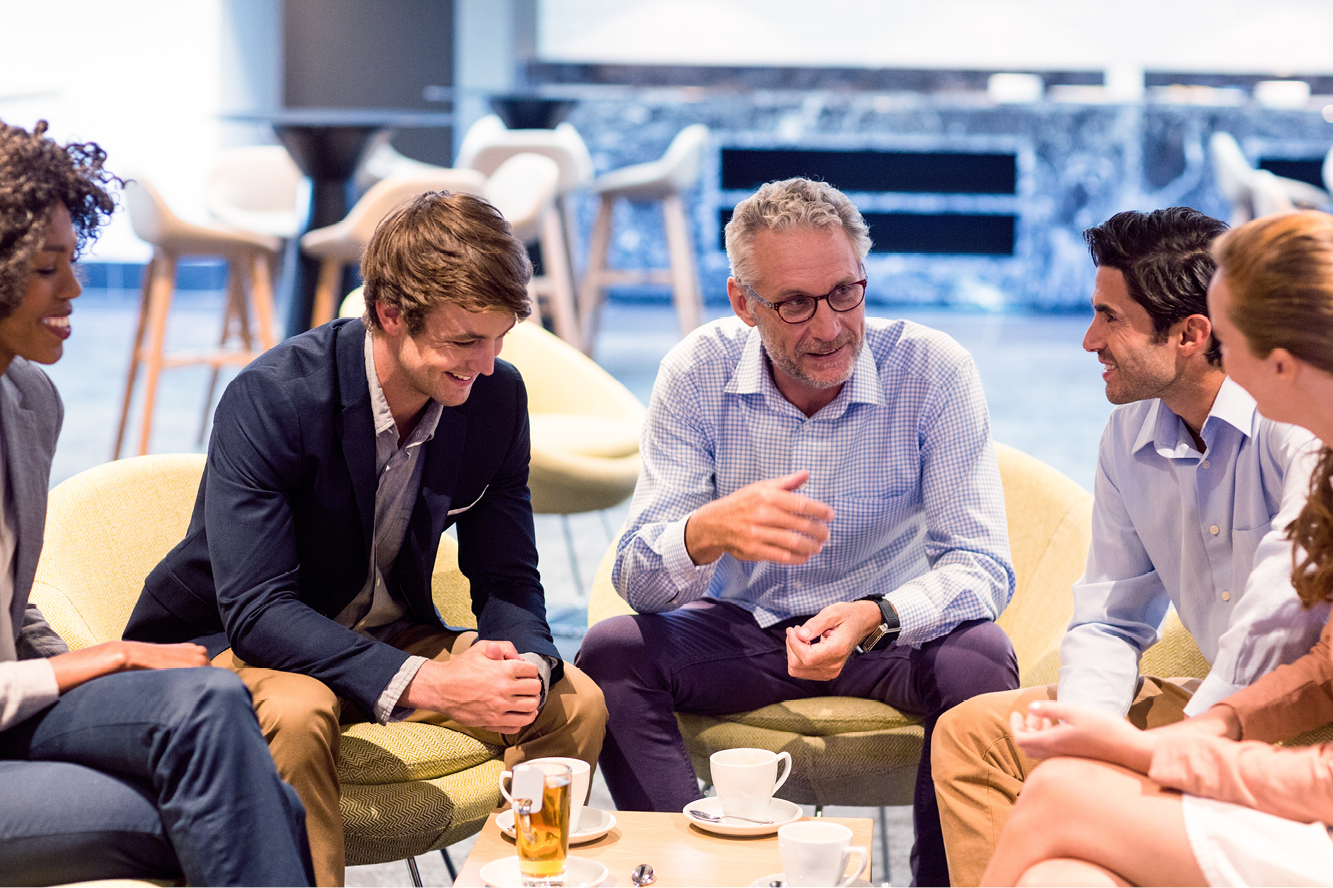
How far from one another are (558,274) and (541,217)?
1.04 meters

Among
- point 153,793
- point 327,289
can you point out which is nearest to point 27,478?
point 153,793

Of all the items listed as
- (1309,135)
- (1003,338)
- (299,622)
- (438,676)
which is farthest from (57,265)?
(1309,135)

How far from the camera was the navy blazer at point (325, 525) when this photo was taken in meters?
1.82

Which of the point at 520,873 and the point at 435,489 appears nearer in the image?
the point at 520,873

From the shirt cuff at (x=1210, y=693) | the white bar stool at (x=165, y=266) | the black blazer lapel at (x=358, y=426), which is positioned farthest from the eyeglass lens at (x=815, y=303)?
the white bar stool at (x=165, y=266)

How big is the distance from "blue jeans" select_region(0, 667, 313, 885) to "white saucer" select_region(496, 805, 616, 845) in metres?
0.25

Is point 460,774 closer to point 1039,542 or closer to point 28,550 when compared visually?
point 28,550

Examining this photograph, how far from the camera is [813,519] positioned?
1.89m

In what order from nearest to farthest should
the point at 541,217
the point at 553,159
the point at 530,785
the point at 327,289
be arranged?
the point at 530,785 → the point at 327,289 → the point at 541,217 → the point at 553,159

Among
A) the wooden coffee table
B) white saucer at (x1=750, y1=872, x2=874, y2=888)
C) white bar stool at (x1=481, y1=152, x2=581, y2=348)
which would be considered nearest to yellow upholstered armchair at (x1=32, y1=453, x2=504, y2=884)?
the wooden coffee table

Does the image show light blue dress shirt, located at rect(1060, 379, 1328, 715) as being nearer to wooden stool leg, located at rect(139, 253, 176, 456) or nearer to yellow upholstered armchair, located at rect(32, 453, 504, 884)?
yellow upholstered armchair, located at rect(32, 453, 504, 884)

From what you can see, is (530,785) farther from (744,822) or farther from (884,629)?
(884,629)

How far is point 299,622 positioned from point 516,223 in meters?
3.89

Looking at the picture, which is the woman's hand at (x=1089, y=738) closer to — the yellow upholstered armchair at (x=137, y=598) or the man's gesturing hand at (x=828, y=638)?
the man's gesturing hand at (x=828, y=638)
